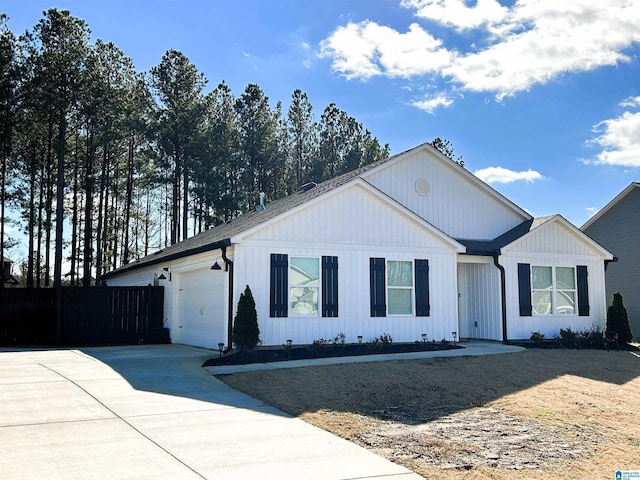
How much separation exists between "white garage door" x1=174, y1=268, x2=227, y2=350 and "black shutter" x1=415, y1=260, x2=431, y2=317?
5180mm

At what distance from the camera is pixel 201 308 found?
639 inches

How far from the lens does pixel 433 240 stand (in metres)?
16.2

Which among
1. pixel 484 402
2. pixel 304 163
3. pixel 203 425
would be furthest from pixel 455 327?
pixel 304 163

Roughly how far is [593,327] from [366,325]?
782 centimetres

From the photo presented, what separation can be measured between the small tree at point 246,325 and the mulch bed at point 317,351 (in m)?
0.23

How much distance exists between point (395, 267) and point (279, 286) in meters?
3.40

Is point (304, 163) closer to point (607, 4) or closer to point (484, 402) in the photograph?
point (607, 4)

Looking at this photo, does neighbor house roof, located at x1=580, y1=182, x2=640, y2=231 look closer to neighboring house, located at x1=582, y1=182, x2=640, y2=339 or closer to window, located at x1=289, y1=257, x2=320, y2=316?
neighboring house, located at x1=582, y1=182, x2=640, y2=339

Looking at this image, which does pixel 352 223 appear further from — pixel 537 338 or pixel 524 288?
pixel 537 338

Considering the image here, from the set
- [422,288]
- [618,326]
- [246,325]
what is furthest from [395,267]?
[618,326]

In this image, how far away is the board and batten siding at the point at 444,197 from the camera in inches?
719

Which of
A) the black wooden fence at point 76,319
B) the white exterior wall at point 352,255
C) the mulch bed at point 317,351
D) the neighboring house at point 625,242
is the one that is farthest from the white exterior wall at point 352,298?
the neighboring house at point 625,242

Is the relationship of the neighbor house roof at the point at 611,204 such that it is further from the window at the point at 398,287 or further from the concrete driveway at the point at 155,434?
the concrete driveway at the point at 155,434

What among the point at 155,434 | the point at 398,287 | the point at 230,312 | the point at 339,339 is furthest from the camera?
the point at 398,287
